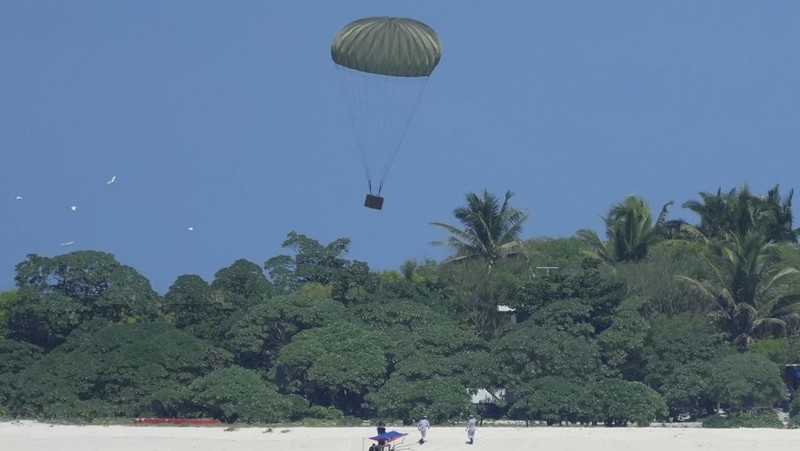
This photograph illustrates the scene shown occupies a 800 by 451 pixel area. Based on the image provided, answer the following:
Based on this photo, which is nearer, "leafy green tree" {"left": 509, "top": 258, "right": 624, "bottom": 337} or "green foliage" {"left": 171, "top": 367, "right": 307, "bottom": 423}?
"green foliage" {"left": 171, "top": 367, "right": 307, "bottom": 423}

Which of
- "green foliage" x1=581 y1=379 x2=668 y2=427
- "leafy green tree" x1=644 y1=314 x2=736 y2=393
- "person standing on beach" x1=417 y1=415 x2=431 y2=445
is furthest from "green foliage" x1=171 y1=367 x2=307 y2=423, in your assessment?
"leafy green tree" x1=644 y1=314 x2=736 y2=393

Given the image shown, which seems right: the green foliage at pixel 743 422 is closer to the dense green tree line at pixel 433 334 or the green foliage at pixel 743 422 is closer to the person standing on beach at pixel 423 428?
the dense green tree line at pixel 433 334

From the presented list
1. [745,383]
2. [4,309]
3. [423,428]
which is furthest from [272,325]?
[745,383]

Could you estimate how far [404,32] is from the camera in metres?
39.6

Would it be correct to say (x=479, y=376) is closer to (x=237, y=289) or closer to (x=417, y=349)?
(x=417, y=349)

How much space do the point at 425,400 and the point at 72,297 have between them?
13422 millimetres

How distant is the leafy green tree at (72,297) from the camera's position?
1858 inches

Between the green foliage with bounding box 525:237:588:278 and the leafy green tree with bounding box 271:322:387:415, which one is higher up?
the green foliage with bounding box 525:237:588:278

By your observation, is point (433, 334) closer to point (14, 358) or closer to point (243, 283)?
point (243, 283)

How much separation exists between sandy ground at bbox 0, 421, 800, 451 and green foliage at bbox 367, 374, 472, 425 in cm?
91

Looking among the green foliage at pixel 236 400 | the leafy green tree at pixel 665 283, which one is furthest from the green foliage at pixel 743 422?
the green foliage at pixel 236 400

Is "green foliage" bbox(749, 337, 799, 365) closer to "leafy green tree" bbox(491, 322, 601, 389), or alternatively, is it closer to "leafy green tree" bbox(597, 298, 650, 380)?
"leafy green tree" bbox(597, 298, 650, 380)

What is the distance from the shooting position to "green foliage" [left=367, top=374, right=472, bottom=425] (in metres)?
39.5

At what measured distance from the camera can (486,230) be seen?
178 ft
